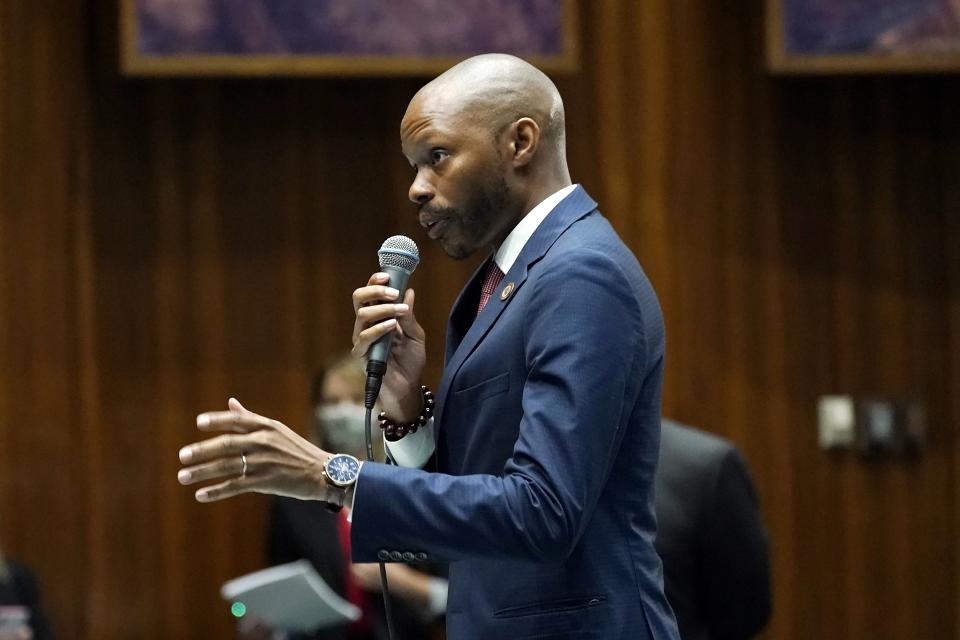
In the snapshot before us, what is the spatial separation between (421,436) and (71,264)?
3.04 metres

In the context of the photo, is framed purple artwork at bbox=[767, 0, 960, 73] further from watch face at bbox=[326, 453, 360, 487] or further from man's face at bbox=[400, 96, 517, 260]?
watch face at bbox=[326, 453, 360, 487]

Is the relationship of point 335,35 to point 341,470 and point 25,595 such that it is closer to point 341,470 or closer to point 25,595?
point 25,595

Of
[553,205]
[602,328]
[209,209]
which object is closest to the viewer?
[602,328]

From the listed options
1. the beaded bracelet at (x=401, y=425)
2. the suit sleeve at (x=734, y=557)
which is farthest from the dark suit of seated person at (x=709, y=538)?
the beaded bracelet at (x=401, y=425)

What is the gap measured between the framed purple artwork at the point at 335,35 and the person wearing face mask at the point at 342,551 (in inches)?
39.2

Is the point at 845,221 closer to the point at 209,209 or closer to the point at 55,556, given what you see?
the point at 209,209

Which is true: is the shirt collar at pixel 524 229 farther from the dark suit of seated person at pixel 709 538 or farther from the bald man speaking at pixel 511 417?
the dark suit of seated person at pixel 709 538

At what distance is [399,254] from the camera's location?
82.6 inches

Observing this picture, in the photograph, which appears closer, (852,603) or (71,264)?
(71,264)

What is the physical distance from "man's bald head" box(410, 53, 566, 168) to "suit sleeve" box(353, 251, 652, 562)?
0.30 metres

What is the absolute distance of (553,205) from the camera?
2.03 metres

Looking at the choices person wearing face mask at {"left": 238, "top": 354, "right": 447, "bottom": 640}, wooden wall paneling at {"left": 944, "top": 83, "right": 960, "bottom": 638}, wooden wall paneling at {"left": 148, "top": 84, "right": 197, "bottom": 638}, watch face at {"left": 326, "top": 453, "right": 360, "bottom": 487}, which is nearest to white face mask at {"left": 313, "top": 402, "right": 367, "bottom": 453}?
person wearing face mask at {"left": 238, "top": 354, "right": 447, "bottom": 640}

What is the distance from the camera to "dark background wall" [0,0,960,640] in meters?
4.84

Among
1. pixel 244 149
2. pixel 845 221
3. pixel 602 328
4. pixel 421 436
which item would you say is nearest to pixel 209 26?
pixel 244 149
